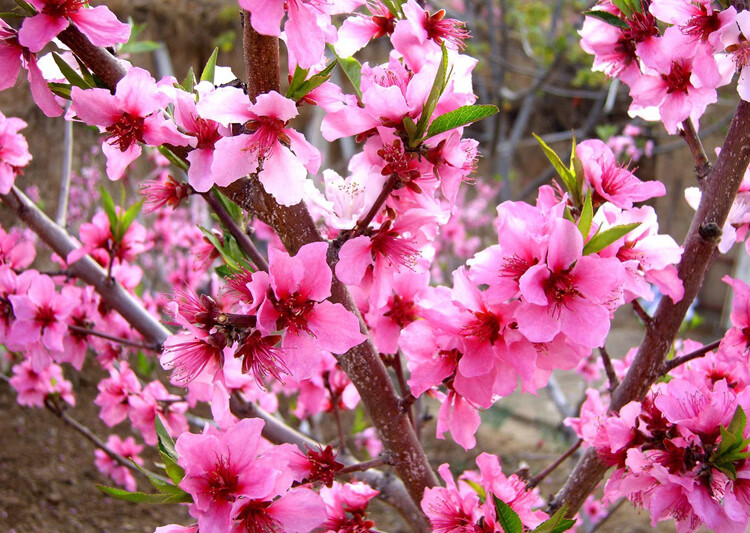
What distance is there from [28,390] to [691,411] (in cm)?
183

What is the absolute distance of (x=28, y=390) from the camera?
73.8 inches

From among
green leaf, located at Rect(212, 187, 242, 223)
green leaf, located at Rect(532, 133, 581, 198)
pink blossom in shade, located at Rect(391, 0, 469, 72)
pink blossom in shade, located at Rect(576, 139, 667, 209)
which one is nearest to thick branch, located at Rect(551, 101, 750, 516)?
pink blossom in shade, located at Rect(576, 139, 667, 209)

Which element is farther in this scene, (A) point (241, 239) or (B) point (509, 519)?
(A) point (241, 239)

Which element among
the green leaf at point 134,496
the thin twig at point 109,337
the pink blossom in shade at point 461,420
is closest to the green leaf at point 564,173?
the pink blossom in shade at point 461,420

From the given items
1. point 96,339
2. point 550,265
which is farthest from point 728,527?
point 96,339

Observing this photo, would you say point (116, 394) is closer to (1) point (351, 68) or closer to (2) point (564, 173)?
(1) point (351, 68)

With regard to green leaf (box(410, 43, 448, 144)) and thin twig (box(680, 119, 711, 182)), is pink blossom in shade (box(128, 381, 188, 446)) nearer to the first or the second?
green leaf (box(410, 43, 448, 144))

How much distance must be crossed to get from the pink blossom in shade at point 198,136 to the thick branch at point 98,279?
2.48ft

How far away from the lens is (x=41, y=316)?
1.28 m

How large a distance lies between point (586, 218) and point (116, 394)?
1.27 metres

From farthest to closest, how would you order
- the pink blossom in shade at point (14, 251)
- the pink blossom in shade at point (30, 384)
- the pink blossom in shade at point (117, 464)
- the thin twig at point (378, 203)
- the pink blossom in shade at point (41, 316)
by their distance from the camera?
the pink blossom in shade at point (117, 464) < the pink blossom in shade at point (30, 384) < the pink blossom in shade at point (14, 251) < the pink blossom in shade at point (41, 316) < the thin twig at point (378, 203)

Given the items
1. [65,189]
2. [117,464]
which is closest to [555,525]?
[65,189]

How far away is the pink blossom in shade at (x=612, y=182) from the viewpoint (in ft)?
3.04

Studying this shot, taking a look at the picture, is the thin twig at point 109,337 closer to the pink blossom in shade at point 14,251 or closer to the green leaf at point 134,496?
the pink blossom in shade at point 14,251
